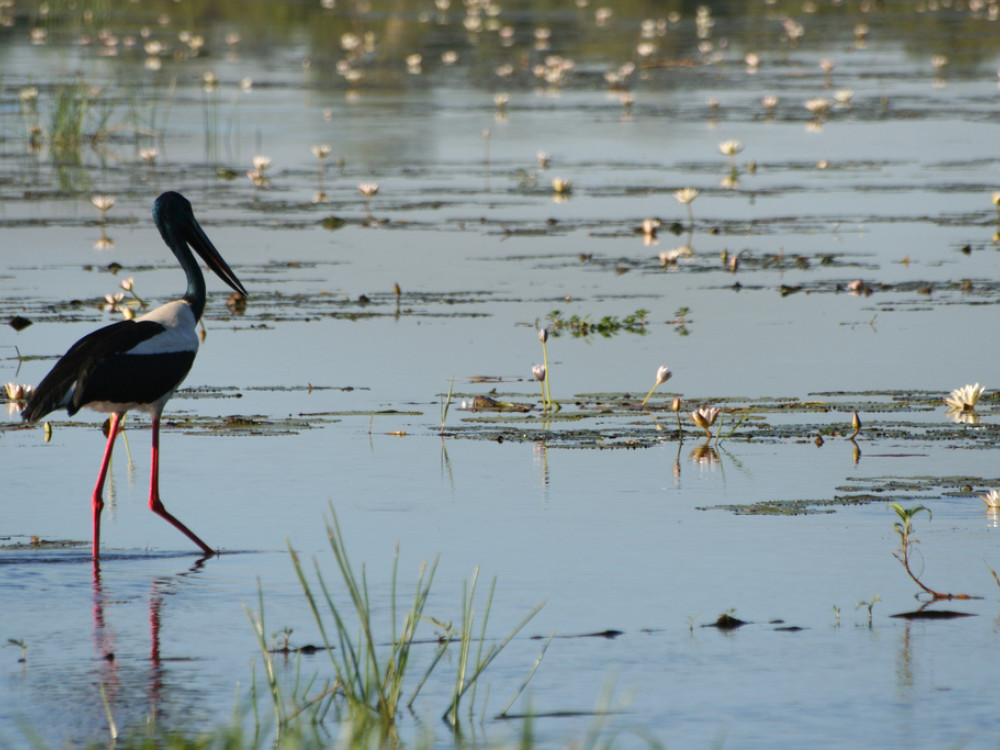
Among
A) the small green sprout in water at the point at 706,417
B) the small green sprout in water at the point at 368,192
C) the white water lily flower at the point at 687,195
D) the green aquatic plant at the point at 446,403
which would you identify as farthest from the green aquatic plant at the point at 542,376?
the small green sprout in water at the point at 368,192

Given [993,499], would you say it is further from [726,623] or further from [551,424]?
[551,424]

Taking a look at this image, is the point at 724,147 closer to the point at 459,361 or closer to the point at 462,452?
the point at 459,361

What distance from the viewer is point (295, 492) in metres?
6.46

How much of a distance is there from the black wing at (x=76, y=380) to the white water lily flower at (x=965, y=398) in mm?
3145

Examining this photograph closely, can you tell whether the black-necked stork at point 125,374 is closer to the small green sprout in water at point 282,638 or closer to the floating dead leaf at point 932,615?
the small green sprout in water at point 282,638

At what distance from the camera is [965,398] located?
7176 millimetres

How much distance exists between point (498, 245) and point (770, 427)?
17.4 feet

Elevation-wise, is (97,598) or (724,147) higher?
(724,147)

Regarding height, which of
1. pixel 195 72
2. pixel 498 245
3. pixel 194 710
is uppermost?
pixel 195 72

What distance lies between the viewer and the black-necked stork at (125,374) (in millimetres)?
6105

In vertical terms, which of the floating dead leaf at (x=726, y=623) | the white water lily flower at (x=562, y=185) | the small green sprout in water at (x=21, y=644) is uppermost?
the white water lily flower at (x=562, y=185)

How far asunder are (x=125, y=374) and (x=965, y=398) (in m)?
3.19

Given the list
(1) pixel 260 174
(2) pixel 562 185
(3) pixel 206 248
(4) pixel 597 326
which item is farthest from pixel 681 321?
(1) pixel 260 174

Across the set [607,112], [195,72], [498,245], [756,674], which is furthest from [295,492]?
[195,72]
